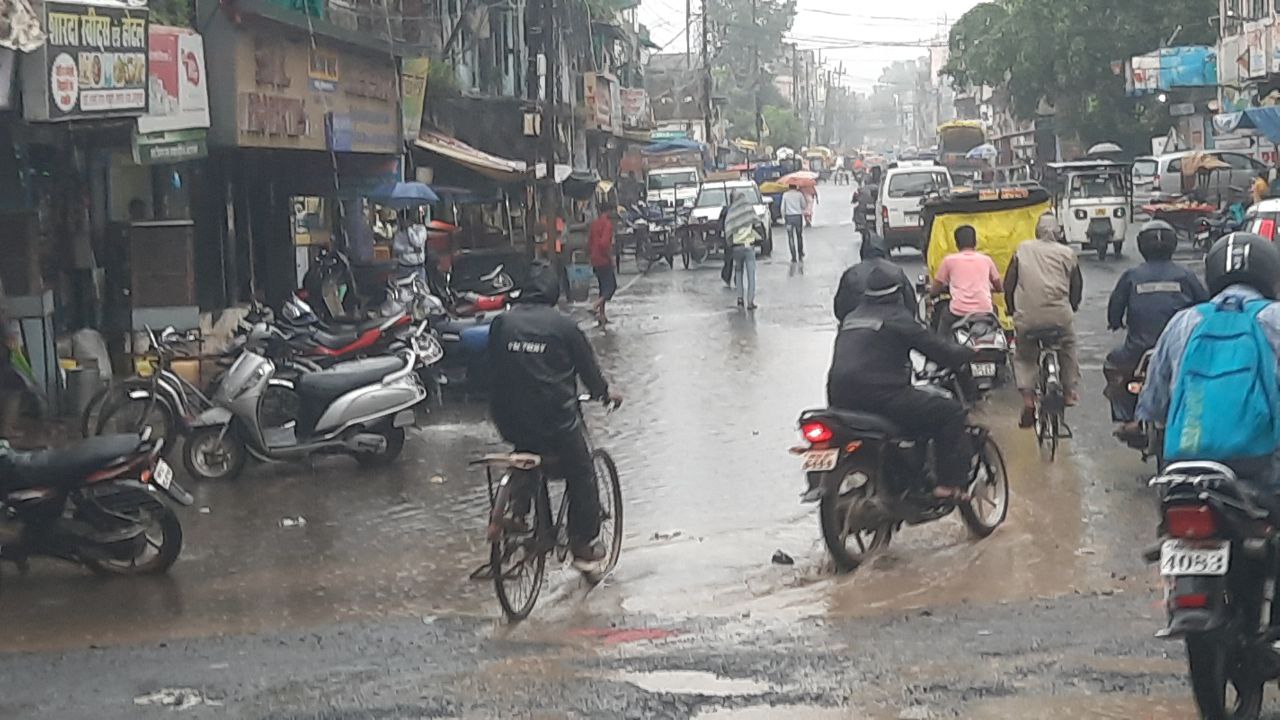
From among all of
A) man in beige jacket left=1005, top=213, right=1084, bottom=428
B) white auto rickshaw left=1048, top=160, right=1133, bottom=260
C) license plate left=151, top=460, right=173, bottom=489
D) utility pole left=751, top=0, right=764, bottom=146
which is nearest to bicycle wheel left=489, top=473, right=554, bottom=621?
license plate left=151, top=460, right=173, bottom=489

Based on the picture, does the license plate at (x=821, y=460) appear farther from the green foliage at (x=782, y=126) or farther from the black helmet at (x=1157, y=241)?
the green foliage at (x=782, y=126)

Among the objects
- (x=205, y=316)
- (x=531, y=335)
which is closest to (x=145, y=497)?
(x=531, y=335)

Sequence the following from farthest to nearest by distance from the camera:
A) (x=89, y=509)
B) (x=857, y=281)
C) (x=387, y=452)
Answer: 1. (x=387, y=452)
2. (x=857, y=281)
3. (x=89, y=509)

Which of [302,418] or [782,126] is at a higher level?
[782,126]

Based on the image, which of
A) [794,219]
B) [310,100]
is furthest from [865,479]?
[794,219]

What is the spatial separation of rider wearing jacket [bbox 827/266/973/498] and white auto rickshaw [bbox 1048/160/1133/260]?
81.9 feet

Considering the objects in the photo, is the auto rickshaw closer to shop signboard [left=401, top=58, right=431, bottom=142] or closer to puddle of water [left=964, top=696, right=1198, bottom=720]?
shop signboard [left=401, top=58, right=431, bottom=142]

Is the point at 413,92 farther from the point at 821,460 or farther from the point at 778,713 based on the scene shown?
the point at 778,713

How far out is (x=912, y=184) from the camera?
115 ft

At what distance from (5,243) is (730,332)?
1005 cm

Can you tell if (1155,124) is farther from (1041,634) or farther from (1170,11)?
(1041,634)

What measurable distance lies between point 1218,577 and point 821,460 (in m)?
3.47

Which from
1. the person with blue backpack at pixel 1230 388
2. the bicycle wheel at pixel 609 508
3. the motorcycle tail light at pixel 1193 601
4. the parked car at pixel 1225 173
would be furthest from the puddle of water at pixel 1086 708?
the parked car at pixel 1225 173

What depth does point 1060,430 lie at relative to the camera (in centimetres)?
1291
